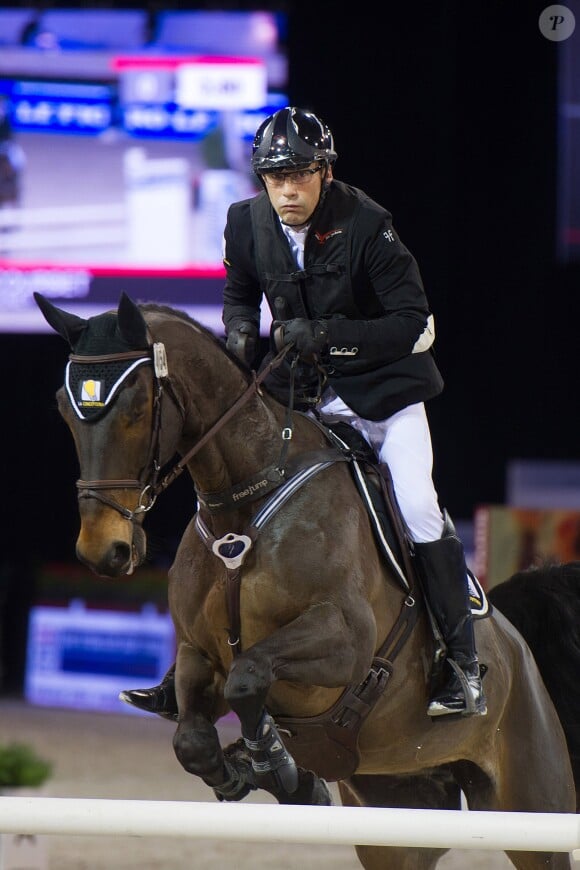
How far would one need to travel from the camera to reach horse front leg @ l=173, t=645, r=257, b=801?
2951 millimetres

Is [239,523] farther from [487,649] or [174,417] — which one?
[487,649]

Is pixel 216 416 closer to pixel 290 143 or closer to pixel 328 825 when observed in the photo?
pixel 290 143

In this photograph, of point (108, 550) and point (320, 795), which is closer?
point (108, 550)

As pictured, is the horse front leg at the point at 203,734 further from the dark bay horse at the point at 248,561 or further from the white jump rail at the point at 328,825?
the white jump rail at the point at 328,825

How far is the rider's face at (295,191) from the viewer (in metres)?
3.12

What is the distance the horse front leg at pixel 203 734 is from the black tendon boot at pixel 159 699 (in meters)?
0.19

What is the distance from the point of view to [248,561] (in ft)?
9.68

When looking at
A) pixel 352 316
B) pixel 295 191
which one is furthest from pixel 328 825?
pixel 295 191

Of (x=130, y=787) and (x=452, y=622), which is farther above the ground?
(x=452, y=622)

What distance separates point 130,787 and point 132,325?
512cm

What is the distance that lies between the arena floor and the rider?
1776mm

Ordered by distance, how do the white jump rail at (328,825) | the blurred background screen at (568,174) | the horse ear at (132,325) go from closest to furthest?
1. the white jump rail at (328,825)
2. the horse ear at (132,325)
3. the blurred background screen at (568,174)

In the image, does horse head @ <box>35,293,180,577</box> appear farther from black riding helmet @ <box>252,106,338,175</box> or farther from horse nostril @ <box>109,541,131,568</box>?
black riding helmet @ <box>252,106,338,175</box>

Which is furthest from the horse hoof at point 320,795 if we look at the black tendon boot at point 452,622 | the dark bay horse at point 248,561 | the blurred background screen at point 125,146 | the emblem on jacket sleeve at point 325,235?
the blurred background screen at point 125,146
